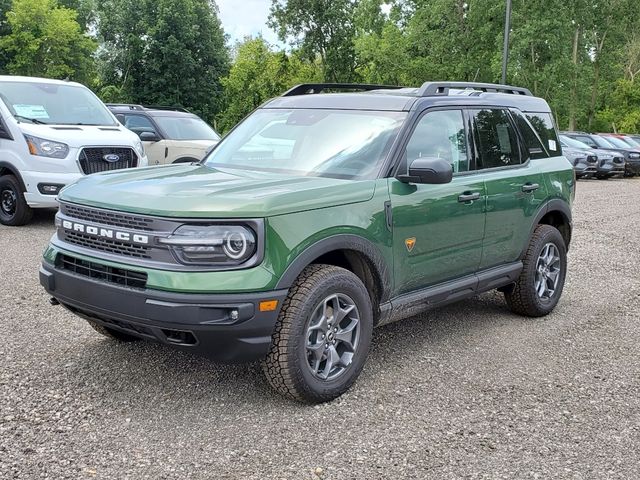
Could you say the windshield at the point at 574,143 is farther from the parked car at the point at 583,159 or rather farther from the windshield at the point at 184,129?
the windshield at the point at 184,129

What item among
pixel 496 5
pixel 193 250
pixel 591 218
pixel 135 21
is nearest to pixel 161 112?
pixel 591 218

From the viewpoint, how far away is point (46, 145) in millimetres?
9266

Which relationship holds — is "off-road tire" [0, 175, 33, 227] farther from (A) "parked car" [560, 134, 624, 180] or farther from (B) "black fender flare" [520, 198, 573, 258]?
(A) "parked car" [560, 134, 624, 180]

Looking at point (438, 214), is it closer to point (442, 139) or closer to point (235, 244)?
point (442, 139)

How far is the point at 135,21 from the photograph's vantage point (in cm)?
4338

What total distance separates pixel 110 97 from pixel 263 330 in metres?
41.4

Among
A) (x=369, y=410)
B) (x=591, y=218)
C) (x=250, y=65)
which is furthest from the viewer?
(x=250, y=65)

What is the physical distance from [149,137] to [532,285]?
8.30 metres

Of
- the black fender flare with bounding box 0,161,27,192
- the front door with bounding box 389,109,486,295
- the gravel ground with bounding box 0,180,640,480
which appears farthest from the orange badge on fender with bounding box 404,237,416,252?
the black fender flare with bounding box 0,161,27,192

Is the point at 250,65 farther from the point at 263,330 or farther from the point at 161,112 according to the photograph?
the point at 263,330

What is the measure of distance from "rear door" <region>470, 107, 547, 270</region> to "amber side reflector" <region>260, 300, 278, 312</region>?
211cm

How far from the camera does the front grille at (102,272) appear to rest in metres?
3.64

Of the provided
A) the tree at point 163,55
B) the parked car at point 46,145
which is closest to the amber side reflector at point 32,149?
the parked car at point 46,145

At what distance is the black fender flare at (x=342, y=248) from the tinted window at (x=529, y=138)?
7.28 ft
